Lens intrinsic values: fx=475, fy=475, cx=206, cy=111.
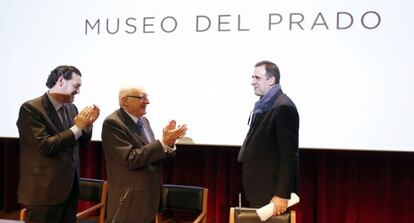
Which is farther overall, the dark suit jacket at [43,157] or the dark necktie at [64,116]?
the dark necktie at [64,116]

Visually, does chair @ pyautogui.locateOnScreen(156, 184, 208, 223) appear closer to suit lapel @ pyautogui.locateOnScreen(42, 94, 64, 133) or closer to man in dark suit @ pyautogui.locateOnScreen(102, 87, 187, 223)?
man in dark suit @ pyautogui.locateOnScreen(102, 87, 187, 223)

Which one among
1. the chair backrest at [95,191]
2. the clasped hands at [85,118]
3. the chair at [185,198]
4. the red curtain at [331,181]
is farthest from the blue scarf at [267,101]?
the red curtain at [331,181]

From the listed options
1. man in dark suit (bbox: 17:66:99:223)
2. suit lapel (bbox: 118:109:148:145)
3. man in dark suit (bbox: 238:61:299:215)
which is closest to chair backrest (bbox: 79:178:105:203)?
man in dark suit (bbox: 17:66:99:223)

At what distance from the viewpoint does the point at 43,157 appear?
247cm

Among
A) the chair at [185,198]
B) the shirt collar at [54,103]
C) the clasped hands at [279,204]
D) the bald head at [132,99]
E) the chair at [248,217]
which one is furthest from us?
the chair at [185,198]

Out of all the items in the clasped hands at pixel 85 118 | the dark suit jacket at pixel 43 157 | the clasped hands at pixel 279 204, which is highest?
the clasped hands at pixel 85 118

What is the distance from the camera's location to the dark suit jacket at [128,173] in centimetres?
230

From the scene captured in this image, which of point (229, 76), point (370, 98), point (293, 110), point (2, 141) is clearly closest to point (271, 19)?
point (229, 76)

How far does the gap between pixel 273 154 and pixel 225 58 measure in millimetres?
1024

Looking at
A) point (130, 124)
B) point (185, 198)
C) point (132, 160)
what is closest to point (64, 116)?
point (130, 124)

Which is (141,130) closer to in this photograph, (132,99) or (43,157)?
(132,99)

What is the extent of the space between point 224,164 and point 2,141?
7.04ft

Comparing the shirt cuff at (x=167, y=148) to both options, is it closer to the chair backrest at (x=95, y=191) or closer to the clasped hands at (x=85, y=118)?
the clasped hands at (x=85, y=118)

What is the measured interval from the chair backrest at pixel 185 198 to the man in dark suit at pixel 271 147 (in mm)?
459
